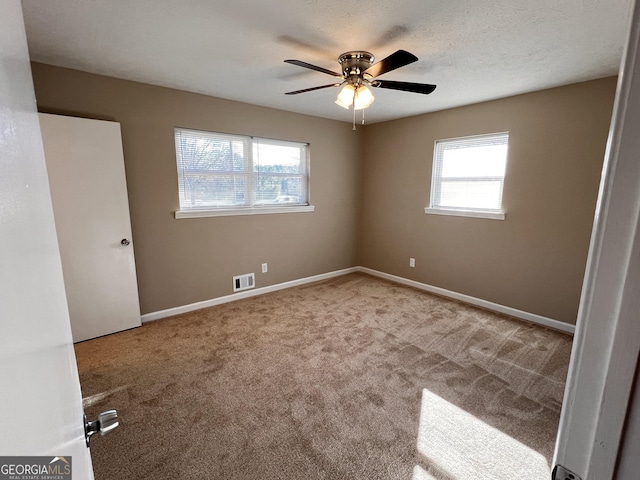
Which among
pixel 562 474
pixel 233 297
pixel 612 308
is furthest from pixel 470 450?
pixel 233 297

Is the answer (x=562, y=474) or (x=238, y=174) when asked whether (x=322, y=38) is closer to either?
(x=238, y=174)

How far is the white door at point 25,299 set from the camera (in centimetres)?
35

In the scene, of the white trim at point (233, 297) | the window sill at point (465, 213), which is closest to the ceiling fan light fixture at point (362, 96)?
the window sill at point (465, 213)

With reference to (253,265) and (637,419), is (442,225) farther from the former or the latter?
(637,419)

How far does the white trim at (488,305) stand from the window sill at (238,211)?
67.1 inches

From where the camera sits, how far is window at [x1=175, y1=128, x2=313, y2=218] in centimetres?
321

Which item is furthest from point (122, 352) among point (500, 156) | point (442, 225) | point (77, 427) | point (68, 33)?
point (500, 156)

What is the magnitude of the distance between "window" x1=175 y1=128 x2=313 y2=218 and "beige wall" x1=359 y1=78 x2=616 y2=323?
144 centimetres

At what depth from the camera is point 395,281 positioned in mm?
4457

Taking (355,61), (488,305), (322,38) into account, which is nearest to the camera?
(322,38)

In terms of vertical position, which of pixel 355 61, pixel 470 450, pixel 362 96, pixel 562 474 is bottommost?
pixel 470 450

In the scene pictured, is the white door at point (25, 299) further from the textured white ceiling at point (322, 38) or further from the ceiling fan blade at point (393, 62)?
the ceiling fan blade at point (393, 62)

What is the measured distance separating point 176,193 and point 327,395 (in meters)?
2.49

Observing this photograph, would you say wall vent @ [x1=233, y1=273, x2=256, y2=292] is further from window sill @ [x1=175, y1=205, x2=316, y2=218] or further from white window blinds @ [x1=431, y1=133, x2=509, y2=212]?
white window blinds @ [x1=431, y1=133, x2=509, y2=212]
